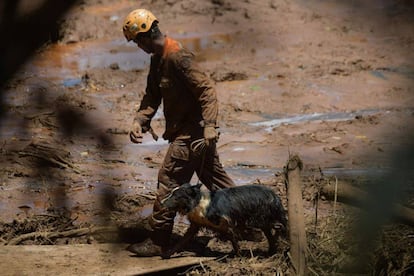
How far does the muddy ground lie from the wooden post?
179mm

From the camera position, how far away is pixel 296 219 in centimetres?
449

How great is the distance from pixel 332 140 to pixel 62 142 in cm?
331

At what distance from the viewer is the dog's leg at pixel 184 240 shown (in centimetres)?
493

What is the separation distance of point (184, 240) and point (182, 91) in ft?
3.46

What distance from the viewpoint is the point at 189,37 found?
13.5 meters

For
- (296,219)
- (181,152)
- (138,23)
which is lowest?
(296,219)

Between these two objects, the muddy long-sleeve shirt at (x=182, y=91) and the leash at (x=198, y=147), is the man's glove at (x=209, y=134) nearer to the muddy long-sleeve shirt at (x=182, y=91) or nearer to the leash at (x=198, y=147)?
the muddy long-sleeve shirt at (x=182, y=91)

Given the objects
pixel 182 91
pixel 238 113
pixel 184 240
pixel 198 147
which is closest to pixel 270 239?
pixel 184 240

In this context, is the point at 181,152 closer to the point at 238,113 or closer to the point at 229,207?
the point at 229,207

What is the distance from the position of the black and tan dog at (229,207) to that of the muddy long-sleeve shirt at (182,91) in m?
0.49

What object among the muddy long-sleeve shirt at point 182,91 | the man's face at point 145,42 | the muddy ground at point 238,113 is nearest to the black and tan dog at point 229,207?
the muddy ground at point 238,113

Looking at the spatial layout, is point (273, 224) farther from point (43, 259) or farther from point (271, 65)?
point (271, 65)

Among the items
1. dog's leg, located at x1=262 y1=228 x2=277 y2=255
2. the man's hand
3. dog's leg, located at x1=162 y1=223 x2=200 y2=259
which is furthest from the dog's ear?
→ the man's hand

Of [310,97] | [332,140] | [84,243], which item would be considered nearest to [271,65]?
[310,97]
